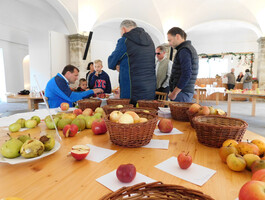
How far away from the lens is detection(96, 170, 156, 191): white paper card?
624 millimetres

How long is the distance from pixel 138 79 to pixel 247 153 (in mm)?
1382

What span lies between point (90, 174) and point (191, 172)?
39cm

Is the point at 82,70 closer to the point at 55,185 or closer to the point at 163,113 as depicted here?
the point at 163,113

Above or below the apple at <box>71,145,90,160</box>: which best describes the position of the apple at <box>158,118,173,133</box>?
above

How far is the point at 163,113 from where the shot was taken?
163 cm

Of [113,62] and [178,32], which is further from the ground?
[178,32]

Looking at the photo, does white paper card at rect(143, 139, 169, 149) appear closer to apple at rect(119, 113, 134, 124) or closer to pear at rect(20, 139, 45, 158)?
apple at rect(119, 113, 134, 124)

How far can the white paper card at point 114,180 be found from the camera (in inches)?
A: 24.5

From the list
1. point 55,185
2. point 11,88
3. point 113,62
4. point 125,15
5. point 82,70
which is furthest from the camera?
point 11,88

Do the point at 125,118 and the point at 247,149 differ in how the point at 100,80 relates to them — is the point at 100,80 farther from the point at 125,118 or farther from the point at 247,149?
the point at 247,149

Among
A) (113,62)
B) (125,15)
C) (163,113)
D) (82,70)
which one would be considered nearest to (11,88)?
(82,70)

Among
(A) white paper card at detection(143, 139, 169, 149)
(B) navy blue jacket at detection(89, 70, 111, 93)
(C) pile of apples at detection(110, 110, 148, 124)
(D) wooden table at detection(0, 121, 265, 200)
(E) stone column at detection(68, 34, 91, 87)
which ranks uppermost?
(E) stone column at detection(68, 34, 91, 87)

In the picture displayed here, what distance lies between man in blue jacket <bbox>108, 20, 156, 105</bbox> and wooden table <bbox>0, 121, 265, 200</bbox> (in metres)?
1.10

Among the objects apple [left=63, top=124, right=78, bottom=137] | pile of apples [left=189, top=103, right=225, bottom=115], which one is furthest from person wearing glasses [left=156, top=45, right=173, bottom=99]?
apple [left=63, top=124, right=78, bottom=137]
